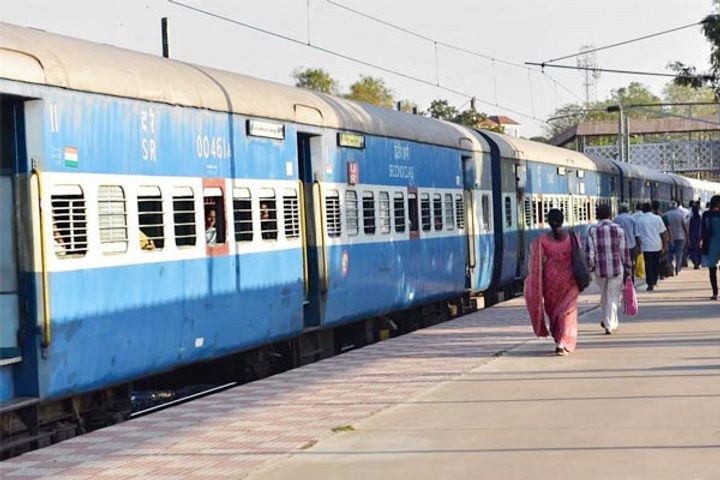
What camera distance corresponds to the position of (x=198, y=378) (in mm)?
15734

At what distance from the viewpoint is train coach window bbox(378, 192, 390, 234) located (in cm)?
2048

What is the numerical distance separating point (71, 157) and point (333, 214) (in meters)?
7.08

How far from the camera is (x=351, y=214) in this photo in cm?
1902

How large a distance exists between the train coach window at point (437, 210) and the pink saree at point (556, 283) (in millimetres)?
7591

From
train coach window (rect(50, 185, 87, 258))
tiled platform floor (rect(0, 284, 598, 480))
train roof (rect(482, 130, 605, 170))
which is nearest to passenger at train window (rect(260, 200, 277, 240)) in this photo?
tiled platform floor (rect(0, 284, 598, 480))

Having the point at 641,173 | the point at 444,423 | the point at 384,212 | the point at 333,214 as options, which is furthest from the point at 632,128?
the point at 444,423

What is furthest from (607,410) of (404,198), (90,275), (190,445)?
(404,198)

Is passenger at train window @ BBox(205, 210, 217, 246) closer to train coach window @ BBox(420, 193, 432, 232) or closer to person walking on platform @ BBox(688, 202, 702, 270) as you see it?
train coach window @ BBox(420, 193, 432, 232)

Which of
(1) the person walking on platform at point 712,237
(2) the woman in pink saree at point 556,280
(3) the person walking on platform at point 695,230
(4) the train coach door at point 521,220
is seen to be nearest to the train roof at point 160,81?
(2) the woman in pink saree at point 556,280

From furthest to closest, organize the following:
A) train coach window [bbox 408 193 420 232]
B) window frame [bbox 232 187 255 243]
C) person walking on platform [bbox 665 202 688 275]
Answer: person walking on platform [bbox 665 202 688 275] < train coach window [bbox 408 193 420 232] < window frame [bbox 232 187 255 243]

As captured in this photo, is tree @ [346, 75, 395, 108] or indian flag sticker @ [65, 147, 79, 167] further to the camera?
tree @ [346, 75, 395, 108]

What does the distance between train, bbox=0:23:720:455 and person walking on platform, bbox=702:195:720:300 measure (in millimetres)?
4656

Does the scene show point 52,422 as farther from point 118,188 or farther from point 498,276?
point 498,276

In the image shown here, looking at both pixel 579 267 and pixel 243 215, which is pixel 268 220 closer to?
pixel 243 215
